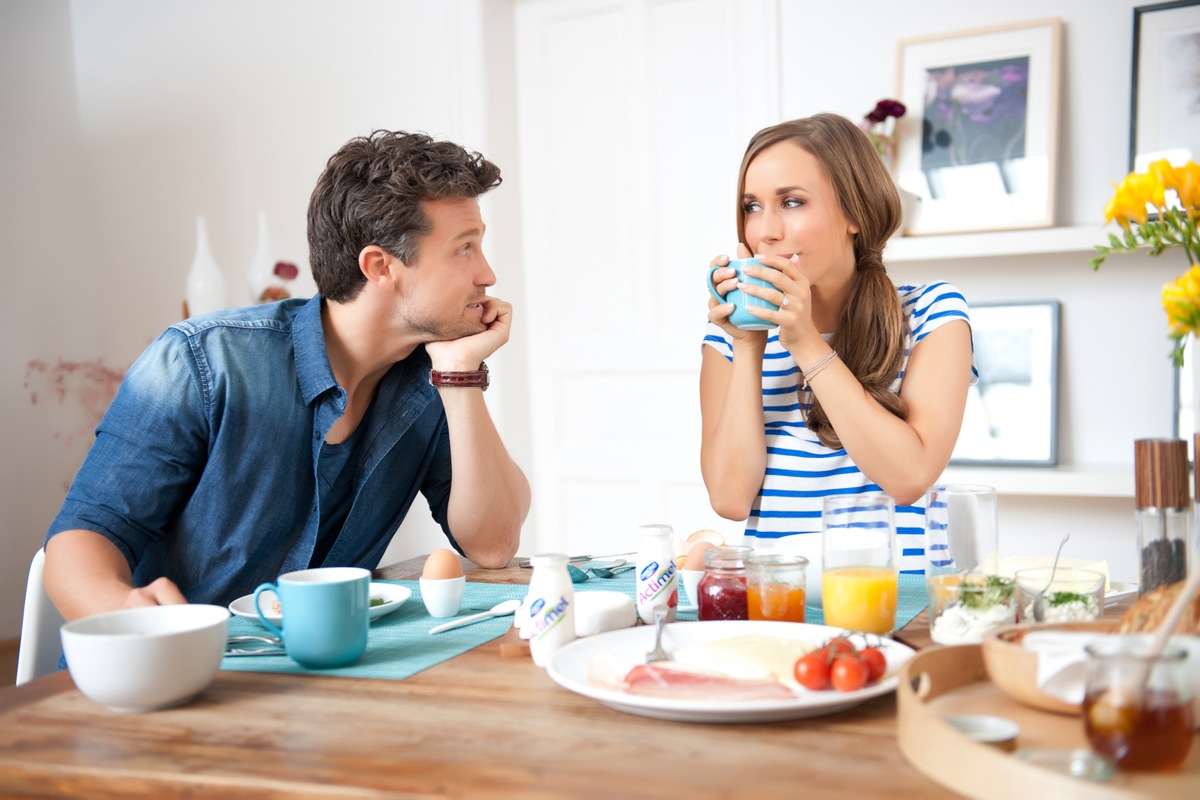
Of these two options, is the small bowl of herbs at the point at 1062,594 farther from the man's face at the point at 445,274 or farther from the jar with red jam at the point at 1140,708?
the man's face at the point at 445,274

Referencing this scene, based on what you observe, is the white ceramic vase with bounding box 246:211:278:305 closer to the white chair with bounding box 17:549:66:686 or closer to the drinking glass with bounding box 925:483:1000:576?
the white chair with bounding box 17:549:66:686

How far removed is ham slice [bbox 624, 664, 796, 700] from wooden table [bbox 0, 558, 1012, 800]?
0.09ft

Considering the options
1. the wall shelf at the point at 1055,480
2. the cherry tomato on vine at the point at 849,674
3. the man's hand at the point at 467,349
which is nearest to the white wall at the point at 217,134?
the wall shelf at the point at 1055,480

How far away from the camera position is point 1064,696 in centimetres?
91

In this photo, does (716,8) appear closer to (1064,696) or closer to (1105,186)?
(1105,186)

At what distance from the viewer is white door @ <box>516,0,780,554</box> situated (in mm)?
3662

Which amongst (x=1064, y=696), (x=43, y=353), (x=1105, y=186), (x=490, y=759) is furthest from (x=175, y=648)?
(x=43, y=353)

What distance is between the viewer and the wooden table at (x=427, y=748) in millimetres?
829

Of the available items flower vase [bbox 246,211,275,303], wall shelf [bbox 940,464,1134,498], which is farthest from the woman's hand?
flower vase [bbox 246,211,275,303]

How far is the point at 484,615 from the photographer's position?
4.62 feet

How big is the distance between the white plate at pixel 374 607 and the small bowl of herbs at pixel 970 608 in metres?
0.69

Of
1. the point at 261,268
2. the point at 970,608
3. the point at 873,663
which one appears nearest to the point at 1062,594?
the point at 970,608

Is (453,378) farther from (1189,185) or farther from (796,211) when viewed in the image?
(1189,185)

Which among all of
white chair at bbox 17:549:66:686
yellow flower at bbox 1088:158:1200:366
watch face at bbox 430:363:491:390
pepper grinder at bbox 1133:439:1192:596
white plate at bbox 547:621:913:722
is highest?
yellow flower at bbox 1088:158:1200:366
